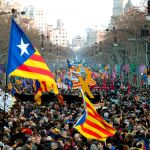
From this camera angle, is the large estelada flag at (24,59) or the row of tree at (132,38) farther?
the row of tree at (132,38)

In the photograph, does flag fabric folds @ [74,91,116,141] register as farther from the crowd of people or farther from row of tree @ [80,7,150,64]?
row of tree @ [80,7,150,64]

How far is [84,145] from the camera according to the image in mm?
14656

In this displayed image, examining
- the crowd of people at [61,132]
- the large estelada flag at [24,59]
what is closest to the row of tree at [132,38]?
the crowd of people at [61,132]

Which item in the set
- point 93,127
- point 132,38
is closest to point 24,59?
point 93,127

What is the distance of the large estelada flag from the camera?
41.9 feet

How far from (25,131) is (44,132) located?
23.5 inches

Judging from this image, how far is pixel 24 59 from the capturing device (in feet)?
43.3

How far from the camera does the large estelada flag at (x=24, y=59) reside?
12.8 metres

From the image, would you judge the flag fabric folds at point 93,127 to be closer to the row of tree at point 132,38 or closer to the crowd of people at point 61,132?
the crowd of people at point 61,132

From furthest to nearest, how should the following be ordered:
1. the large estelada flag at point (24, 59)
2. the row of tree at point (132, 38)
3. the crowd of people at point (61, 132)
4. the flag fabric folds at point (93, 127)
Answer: the row of tree at point (132, 38), the crowd of people at point (61, 132), the flag fabric folds at point (93, 127), the large estelada flag at point (24, 59)

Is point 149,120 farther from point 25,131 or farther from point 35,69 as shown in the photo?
point 35,69

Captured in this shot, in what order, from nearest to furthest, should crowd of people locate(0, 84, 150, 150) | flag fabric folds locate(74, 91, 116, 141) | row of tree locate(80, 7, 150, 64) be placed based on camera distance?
flag fabric folds locate(74, 91, 116, 141) < crowd of people locate(0, 84, 150, 150) < row of tree locate(80, 7, 150, 64)

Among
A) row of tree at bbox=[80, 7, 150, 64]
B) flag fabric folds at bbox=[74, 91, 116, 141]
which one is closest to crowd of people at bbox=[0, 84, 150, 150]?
flag fabric folds at bbox=[74, 91, 116, 141]

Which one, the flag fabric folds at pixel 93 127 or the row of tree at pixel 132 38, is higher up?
the flag fabric folds at pixel 93 127
